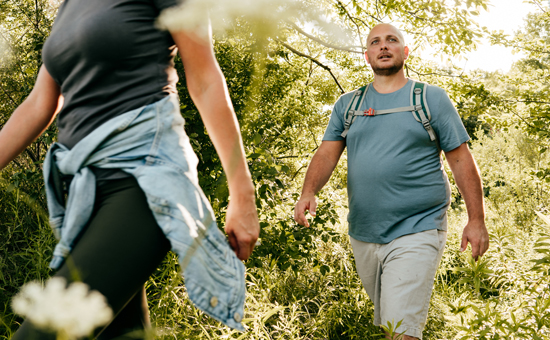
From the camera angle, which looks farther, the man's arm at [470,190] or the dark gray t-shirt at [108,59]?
the man's arm at [470,190]

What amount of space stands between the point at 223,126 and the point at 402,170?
67.7 inches

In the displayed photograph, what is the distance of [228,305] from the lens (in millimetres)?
1021

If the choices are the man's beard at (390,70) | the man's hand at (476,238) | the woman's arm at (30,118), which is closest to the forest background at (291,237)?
the man's hand at (476,238)

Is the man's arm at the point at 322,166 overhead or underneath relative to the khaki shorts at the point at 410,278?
overhead

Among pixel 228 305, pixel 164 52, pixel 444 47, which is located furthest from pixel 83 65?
pixel 444 47

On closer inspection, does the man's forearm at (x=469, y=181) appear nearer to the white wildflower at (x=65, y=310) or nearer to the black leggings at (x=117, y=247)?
the black leggings at (x=117, y=247)

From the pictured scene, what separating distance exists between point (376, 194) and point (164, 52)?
182 centimetres

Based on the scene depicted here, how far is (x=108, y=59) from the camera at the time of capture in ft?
3.38

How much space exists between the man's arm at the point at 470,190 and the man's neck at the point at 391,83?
53cm

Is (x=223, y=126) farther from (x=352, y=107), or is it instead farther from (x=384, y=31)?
(x=384, y=31)

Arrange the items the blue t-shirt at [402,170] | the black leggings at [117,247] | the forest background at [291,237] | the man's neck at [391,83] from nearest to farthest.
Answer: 1. the black leggings at [117,247]
2. the blue t-shirt at [402,170]
3. the forest background at [291,237]
4. the man's neck at [391,83]

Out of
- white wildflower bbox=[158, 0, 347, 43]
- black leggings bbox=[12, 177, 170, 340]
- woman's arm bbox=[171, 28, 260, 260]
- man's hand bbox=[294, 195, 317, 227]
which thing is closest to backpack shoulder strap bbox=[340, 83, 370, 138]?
man's hand bbox=[294, 195, 317, 227]

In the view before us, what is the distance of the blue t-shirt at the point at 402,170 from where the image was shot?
8.30 ft

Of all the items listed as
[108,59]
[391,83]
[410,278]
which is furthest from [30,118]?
[391,83]
